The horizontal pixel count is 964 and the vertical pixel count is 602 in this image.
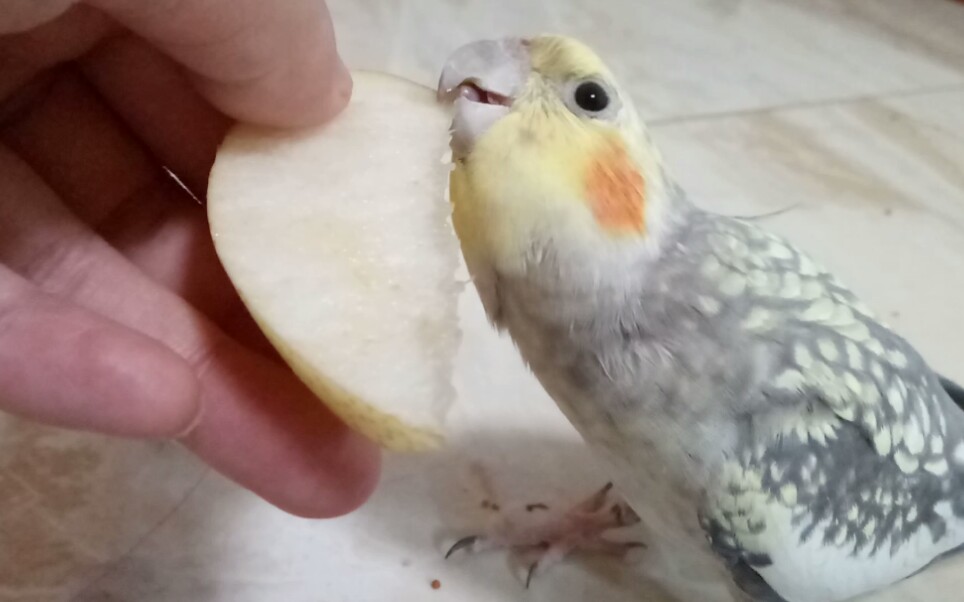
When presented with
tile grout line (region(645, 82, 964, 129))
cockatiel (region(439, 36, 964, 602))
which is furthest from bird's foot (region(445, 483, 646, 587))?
tile grout line (region(645, 82, 964, 129))

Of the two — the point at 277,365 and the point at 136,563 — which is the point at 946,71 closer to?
the point at 277,365

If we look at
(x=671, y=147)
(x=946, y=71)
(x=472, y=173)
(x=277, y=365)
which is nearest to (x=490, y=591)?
(x=277, y=365)

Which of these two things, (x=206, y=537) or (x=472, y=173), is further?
(x=206, y=537)

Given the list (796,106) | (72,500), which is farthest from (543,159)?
(796,106)

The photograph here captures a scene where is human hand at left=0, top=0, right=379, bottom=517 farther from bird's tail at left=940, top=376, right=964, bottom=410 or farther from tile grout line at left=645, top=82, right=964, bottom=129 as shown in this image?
tile grout line at left=645, top=82, right=964, bottom=129

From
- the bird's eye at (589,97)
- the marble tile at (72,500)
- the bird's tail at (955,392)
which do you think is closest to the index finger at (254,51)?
the bird's eye at (589,97)
